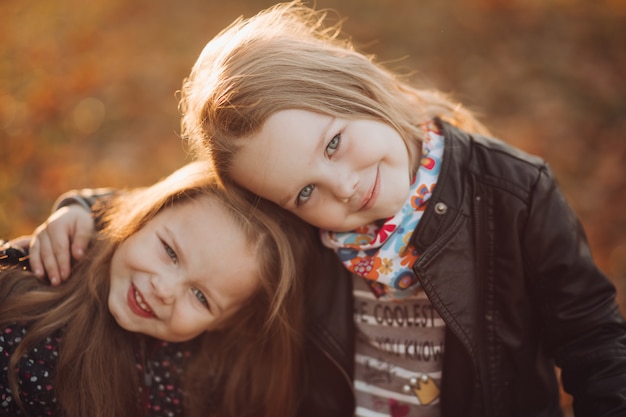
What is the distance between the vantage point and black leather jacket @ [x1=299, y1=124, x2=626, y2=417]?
6.13 ft

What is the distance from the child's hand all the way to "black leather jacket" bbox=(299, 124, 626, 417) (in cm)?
125

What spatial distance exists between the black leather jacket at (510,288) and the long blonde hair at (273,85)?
288 millimetres

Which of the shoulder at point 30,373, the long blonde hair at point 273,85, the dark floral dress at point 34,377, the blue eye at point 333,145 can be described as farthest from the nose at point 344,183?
the shoulder at point 30,373

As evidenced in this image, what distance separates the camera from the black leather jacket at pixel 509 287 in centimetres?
187

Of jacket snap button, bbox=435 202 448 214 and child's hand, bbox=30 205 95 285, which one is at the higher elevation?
jacket snap button, bbox=435 202 448 214

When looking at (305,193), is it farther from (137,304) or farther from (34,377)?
(34,377)

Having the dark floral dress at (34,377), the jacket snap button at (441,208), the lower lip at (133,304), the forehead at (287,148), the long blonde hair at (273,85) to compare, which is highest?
the long blonde hair at (273,85)

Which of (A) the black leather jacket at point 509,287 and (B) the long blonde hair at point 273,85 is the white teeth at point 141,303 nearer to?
(B) the long blonde hair at point 273,85

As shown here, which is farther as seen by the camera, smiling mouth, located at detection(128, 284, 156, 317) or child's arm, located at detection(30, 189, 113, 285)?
child's arm, located at detection(30, 189, 113, 285)

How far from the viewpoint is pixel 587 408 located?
1.86m

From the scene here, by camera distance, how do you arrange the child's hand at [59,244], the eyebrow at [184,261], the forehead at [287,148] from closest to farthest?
1. the forehead at [287,148]
2. the eyebrow at [184,261]
3. the child's hand at [59,244]

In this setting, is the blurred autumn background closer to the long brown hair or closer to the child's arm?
the child's arm

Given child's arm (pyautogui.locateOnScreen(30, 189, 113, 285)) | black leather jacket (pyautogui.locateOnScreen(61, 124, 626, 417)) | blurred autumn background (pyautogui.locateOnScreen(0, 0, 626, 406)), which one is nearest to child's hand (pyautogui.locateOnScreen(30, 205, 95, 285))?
child's arm (pyautogui.locateOnScreen(30, 189, 113, 285))

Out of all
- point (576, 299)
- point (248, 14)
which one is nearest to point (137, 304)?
point (576, 299)
